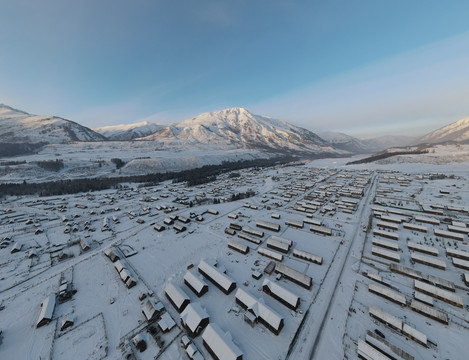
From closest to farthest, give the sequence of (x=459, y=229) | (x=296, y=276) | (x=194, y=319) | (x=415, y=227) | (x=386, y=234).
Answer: (x=194, y=319), (x=296, y=276), (x=386, y=234), (x=459, y=229), (x=415, y=227)

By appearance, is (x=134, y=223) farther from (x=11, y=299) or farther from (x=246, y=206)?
(x=246, y=206)

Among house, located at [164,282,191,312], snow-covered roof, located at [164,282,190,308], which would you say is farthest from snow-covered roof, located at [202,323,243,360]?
snow-covered roof, located at [164,282,190,308]

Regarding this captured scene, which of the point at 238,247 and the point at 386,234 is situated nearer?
the point at 238,247

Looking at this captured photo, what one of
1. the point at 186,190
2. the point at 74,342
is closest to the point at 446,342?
the point at 74,342

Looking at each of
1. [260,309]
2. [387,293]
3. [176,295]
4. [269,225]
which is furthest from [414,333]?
[176,295]

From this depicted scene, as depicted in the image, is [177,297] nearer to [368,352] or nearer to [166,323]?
[166,323]

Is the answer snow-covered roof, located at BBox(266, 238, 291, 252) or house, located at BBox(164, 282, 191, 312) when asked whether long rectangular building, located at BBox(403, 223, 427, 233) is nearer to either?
snow-covered roof, located at BBox(266, 238, 291, 252)
